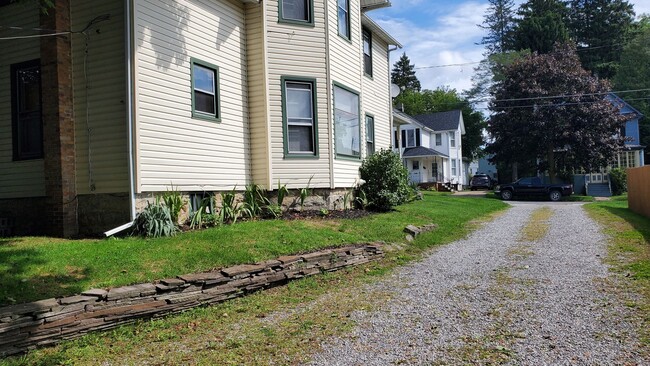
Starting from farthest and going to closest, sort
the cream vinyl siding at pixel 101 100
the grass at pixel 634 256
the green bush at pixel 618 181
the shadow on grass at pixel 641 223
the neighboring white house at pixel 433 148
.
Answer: the neighboring white house at pixel 433 148 < the green bush at pixel 618 181 < the shadow on grass at pixel 641 223 < the cream vinyl siding at pixel 101 100 < the grass at pixel 634 256

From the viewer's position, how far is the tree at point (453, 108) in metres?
59.1

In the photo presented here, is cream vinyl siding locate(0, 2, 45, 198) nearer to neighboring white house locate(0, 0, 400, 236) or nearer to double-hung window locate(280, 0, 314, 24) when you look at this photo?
neighboring white house locate(0, 0, 400, 236)

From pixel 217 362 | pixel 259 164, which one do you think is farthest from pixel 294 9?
pixel 217 362

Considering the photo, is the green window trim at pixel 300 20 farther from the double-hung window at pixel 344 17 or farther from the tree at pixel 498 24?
the tree at pixel 498 24

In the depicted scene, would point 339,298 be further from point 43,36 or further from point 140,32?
point 43,36

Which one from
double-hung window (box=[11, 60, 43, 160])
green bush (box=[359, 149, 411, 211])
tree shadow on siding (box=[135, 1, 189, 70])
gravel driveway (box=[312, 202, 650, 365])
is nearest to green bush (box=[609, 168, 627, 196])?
green bush (box=[359, 149, 411, 211])

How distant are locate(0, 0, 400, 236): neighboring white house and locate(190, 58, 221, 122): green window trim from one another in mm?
24

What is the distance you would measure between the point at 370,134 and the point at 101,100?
9.48 m

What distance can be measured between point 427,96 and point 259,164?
57.8m

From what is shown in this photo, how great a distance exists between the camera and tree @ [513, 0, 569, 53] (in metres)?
53.4

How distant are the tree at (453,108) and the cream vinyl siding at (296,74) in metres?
49.2

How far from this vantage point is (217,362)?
13.9 ft

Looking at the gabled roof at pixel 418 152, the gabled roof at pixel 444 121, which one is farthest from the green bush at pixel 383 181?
the gabled roof at pixel 444 121

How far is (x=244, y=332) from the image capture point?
511 cm
